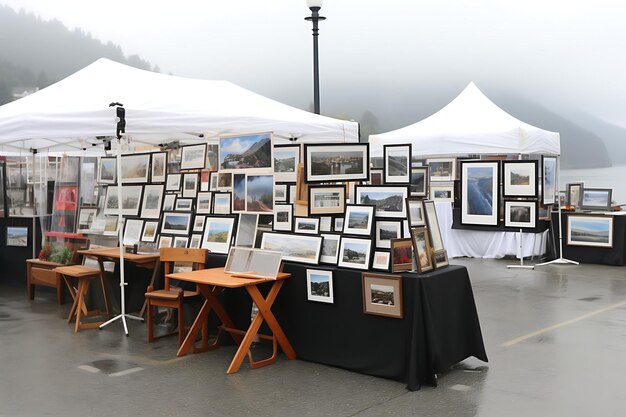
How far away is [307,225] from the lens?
539 cm

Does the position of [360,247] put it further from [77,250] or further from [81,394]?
[77,250]

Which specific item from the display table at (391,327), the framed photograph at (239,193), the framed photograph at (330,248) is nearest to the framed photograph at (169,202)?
the framed photograph at (239,193)

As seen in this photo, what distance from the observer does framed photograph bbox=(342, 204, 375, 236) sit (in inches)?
194

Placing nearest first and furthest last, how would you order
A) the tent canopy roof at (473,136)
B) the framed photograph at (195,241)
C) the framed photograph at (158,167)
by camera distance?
1. the framed photograph at (195,241)
2. the framed photograph at (158,167)
3. the tent canopy roof at (473,136)

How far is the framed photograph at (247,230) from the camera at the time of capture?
5949 millimetres

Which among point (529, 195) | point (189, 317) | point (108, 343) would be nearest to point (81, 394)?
point (108, 343)

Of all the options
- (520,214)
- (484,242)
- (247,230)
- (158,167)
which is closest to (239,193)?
(247,230)

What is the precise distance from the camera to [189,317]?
6254 millimetres

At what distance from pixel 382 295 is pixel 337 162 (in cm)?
140

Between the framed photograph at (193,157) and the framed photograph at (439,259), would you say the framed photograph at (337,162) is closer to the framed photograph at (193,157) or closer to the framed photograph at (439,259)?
the framed photograph at (439,259)

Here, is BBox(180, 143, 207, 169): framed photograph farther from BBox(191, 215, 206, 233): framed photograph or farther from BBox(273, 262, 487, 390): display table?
BBox(273, 262, 487, 390): display table

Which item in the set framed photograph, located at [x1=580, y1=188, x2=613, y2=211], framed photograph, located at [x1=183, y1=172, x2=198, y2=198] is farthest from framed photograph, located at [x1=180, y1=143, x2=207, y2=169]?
framed photograph, located at [x1=580, y1=188, x2=613, y2=211]

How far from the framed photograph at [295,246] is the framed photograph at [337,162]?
0.53m

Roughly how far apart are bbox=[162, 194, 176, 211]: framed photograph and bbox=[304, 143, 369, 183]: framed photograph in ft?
7.34
